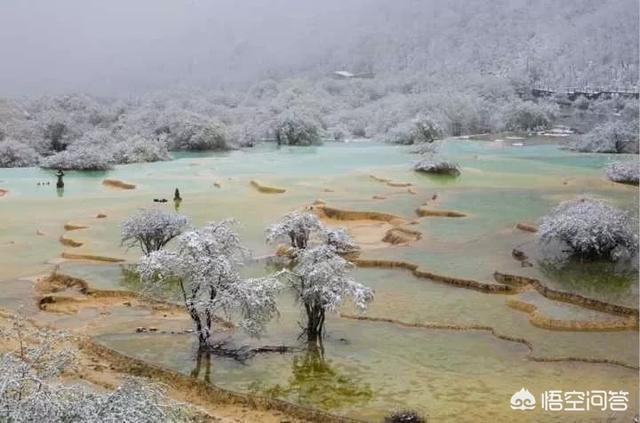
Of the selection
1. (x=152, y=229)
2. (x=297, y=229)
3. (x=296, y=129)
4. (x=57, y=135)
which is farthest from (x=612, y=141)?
(x=57, y=135)

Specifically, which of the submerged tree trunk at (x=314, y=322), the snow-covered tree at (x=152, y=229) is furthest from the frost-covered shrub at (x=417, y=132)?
the submerged tree trunk at (x=314, y=322)

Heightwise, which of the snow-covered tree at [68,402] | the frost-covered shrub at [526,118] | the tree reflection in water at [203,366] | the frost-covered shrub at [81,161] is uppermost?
the frost-covered shrub at [526,118]

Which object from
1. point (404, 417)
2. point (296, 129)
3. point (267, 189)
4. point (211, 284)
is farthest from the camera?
→ point (296, 129)

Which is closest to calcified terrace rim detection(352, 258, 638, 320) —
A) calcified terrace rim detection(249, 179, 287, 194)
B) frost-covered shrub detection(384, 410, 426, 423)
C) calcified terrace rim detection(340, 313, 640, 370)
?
calcified terrace rim detection(340, 313, 640, 370)

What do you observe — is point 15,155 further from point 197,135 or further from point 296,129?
point 296,129

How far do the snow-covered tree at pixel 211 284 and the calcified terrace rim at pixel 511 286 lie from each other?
5.98 metres

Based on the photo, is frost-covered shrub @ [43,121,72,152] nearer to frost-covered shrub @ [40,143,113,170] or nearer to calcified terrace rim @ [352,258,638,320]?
frost-covered shrub @ [40,143,113,170]

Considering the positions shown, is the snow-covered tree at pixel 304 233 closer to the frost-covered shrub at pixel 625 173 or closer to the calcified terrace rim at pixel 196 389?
the calcified terrace rim at pixel 196 389

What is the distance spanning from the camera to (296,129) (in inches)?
2429

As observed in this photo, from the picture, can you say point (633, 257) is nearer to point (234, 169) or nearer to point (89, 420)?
point (89, 420)

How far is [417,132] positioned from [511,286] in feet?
144

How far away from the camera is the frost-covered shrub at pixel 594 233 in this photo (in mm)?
19250

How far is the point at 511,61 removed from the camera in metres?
118

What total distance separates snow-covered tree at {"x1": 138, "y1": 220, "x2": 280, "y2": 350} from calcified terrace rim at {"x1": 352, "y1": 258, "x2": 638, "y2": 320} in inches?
236
